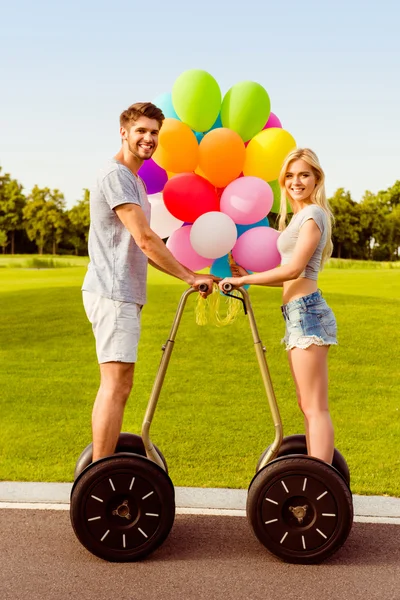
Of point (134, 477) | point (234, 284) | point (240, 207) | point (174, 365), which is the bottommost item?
point (174, 365)

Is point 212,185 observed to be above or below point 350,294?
above

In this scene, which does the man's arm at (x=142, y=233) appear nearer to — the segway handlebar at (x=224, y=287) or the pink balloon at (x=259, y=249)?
the segway handlebar at (x=224, y=287)

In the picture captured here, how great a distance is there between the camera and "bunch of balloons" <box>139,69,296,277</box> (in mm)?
3516

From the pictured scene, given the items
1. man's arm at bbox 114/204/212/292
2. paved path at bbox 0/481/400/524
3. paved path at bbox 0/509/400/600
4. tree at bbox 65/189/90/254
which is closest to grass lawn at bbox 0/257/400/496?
paved path at bbox 0/481/400/524

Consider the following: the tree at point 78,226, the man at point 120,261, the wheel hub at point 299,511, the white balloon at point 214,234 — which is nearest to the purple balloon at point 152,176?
the man at point 120,261

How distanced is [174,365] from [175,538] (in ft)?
18.6

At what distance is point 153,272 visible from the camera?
16062mm

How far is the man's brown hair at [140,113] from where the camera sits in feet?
10.7

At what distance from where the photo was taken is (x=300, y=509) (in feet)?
10.8

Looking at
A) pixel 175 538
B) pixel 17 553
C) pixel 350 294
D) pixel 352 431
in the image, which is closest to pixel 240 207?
pixel 175 538

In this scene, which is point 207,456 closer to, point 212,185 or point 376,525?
point 376,525

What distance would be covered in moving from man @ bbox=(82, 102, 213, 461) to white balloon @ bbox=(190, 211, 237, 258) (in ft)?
0.61

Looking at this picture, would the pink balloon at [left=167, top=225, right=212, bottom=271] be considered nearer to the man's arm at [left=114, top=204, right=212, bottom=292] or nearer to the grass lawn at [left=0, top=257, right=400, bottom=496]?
the man's arm at [left=114, top=204, right=212, bottom=292]

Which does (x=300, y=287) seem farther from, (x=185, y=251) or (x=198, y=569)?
(x=198, y=569)
